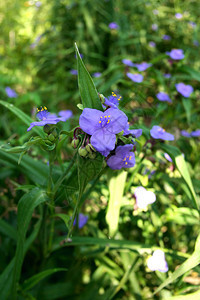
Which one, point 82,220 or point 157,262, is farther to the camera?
point 82,220

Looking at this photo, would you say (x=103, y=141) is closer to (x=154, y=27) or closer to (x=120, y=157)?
(x=120, y=157)

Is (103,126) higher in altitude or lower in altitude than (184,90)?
higher

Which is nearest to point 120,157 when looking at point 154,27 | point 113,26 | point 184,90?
point 184,90

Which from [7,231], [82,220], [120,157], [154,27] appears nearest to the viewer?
[120,157]

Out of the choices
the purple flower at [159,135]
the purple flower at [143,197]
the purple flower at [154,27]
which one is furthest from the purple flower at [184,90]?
the purple flower at [154,27]

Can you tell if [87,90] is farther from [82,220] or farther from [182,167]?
[82,220]

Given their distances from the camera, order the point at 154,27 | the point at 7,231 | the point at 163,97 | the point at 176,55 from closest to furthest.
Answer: the point at 7,231, the point at 163,97, the point at 176,55, the point at 154,27

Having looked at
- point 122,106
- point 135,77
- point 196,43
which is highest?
point 122,106
